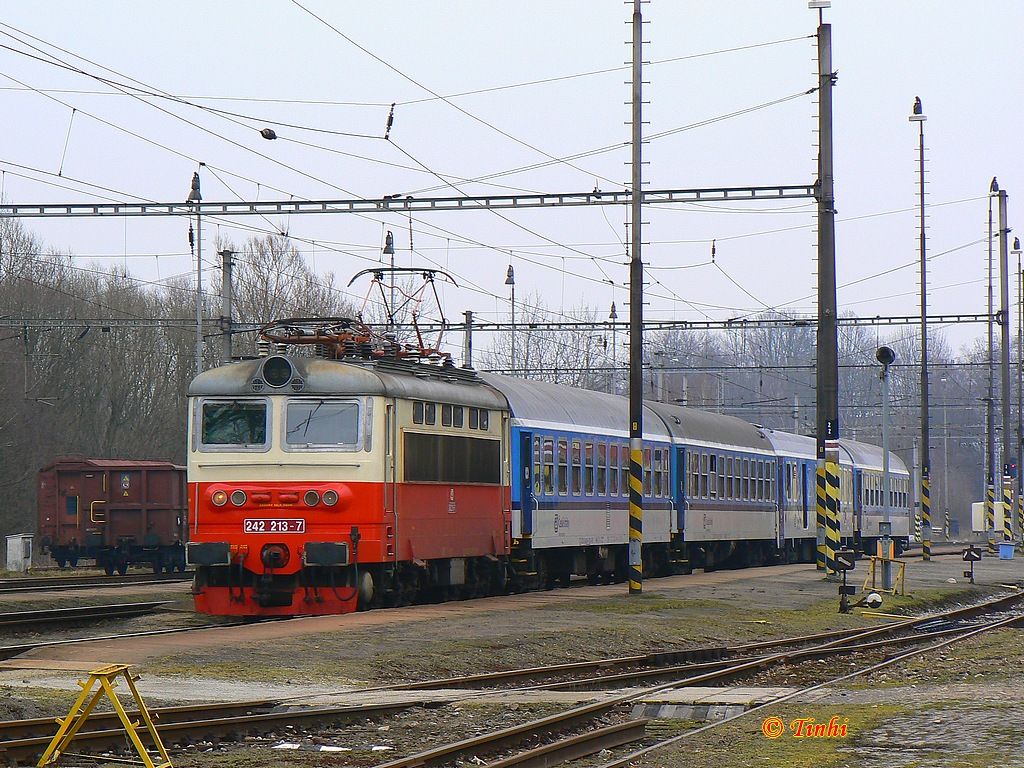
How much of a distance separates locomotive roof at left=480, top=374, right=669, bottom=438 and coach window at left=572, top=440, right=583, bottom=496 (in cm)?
39

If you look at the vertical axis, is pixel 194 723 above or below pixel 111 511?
below

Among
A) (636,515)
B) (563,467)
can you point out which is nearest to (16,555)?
(563,467)

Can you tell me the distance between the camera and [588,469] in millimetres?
28000

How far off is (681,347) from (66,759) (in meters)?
80.5

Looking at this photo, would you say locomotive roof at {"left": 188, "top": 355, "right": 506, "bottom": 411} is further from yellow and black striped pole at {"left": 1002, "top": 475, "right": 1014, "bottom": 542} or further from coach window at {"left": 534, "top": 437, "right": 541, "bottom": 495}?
yellow and black striped pole at {"left": 1002, "top": 475, "right": 1014, "bottom": 542}

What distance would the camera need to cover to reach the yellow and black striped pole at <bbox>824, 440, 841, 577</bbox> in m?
29.3

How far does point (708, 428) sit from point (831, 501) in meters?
6.74

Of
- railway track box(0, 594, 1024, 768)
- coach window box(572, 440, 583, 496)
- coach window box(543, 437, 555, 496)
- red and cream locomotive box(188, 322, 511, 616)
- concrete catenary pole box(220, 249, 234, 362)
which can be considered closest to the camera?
railway track box(0, 594, 1024, 768)

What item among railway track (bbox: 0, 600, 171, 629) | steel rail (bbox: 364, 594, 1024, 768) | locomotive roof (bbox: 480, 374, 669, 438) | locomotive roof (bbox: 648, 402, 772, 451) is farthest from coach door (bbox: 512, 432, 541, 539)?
locomotive roof (bbox: 648, 402, 772, 451)

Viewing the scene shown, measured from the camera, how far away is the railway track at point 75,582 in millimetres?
28906

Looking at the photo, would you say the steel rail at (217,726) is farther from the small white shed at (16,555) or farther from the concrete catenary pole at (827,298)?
the small white shed at (16,555)

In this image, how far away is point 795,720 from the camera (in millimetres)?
11992

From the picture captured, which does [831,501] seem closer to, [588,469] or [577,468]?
[588,469]

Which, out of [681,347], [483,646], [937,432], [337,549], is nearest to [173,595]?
[337,549]
